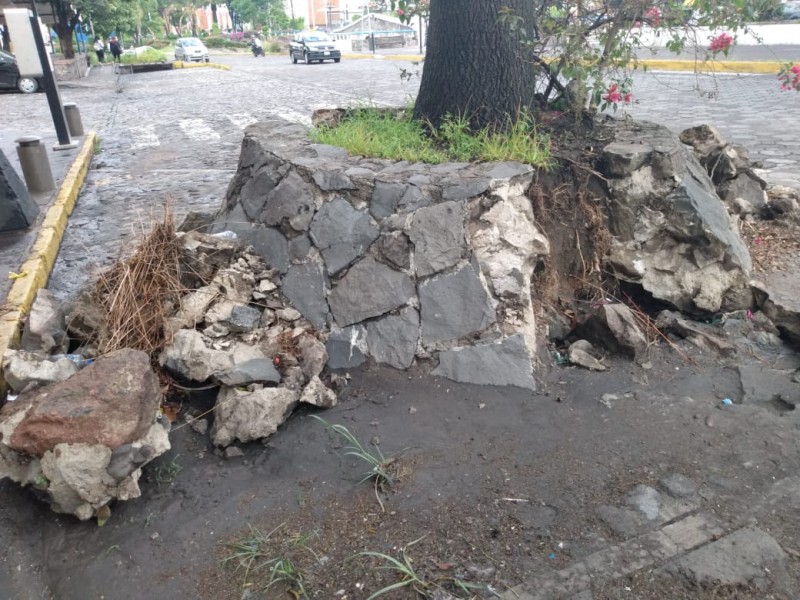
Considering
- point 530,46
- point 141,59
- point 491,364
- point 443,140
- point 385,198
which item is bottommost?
point 141,59

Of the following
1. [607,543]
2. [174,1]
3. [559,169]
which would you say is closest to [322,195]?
[559,169]

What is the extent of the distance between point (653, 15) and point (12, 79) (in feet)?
67.0

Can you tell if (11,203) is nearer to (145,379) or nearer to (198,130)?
(145,379)

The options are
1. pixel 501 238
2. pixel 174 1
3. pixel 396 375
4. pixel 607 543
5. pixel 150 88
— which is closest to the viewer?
pixel 607 543

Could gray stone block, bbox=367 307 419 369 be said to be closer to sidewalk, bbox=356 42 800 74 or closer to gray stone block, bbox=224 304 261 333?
gray stone block, bbox=224 304 261 333

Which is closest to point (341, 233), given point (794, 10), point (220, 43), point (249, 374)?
point (249, 374)

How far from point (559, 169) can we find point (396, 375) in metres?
1.80

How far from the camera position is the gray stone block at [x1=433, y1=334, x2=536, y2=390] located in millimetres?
3707

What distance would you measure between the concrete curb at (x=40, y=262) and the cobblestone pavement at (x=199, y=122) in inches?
5.0

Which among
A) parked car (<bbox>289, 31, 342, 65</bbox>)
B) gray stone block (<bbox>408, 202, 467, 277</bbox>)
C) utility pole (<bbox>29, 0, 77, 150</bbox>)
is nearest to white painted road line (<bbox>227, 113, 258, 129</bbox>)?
utility pole (<bbox>29, 0, 77, 150</bbox>)

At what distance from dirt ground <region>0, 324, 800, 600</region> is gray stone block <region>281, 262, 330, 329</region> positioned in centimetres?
52

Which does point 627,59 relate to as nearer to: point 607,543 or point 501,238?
point 501,238

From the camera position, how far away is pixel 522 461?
10.3 ft

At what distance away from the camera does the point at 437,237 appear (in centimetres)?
398
